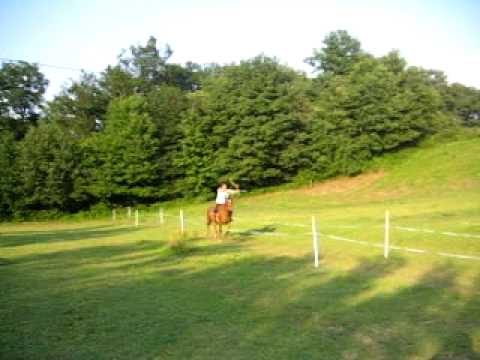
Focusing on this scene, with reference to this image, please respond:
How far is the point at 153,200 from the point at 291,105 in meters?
17.4

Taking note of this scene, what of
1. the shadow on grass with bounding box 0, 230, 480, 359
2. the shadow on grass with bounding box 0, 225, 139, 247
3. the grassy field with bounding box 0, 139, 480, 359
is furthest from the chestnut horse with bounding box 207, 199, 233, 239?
the shadow on grass with bounding box 0, 225, 139, 247

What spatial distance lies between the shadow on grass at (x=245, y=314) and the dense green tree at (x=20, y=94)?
5677 cm

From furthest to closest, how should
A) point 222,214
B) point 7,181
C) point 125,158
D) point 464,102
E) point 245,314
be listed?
point 464,102 < point 125,158 < point 7,181 < point 222,214 < point 245,314

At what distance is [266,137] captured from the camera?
49.1 m

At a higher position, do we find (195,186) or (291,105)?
(291,105)

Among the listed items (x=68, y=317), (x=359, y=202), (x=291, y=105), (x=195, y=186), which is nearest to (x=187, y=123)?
(x=195, y=186)

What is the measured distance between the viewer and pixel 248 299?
9.21 meters

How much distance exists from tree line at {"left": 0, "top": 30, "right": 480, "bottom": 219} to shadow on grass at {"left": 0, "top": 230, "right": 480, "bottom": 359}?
36125mm

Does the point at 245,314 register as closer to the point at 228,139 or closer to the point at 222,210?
the point at 222,210

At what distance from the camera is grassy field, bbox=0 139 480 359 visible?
6.59 m

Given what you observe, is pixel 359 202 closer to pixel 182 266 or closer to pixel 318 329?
pixel 182 266

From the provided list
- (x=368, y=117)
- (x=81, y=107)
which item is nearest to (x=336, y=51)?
(x=368, y=117)

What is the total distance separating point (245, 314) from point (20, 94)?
217 feet

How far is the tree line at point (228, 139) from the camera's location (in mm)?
46938
